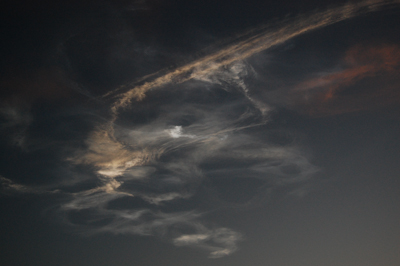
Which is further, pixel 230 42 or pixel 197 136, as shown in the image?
pixel 197 136

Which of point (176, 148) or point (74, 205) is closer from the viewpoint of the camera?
point (176, 148)

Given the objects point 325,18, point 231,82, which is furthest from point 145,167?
point 325,18

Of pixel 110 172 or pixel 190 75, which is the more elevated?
pixel 190 75

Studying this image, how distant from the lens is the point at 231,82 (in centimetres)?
1072

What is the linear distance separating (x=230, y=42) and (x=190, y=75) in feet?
Answer: 7.80

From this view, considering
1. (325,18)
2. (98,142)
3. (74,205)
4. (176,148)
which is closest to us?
(325,18)

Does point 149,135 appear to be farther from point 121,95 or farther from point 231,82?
point 231,82

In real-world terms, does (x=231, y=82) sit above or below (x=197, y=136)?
above

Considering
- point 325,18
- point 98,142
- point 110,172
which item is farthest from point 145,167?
point 325,18

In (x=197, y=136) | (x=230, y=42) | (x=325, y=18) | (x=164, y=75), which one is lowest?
(x=197, y=136)

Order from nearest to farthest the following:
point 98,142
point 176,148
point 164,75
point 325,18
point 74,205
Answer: point 325,18, point 164,75, point 98,142, point 176,148, point 74,205

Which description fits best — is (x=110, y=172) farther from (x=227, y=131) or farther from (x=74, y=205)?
(x=227, y=131)

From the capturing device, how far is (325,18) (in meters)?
9.09

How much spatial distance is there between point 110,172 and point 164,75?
25.8ft
